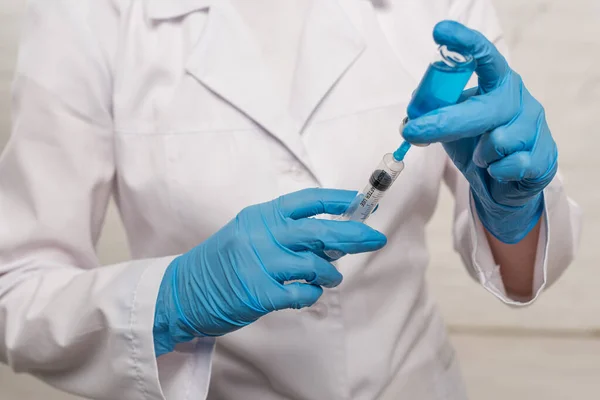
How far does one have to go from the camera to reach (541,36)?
1.11m

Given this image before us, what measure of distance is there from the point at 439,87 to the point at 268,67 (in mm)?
229

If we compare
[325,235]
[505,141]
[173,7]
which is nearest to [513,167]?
[505,141]

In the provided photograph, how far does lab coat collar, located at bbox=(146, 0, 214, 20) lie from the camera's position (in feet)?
2.04

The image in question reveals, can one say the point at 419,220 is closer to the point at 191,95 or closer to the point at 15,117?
the point at 191,95

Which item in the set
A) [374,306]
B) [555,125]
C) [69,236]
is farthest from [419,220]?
[555,125]

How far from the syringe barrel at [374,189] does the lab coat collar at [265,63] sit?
0.08 metres

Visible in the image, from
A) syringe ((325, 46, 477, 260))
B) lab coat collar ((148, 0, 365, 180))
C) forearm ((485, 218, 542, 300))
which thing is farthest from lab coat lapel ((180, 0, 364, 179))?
forearm ((485, 218, 542, 300))

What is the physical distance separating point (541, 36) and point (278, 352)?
0.84 metres

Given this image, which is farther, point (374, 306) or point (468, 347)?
point (468, 347)

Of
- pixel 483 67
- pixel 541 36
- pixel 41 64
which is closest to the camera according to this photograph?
pixel 483 67

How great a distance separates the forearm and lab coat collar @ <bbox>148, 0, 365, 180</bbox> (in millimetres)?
239

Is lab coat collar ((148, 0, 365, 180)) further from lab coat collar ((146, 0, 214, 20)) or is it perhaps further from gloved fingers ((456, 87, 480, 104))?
gloved fingers ((456, 87, 480, 104))

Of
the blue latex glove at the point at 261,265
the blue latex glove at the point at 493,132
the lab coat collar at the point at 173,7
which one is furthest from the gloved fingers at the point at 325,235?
the lab coat collar at the point at 173,7

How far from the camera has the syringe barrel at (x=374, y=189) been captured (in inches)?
19.1
